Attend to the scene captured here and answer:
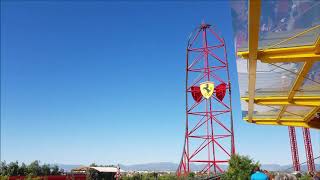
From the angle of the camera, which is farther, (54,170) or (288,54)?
(54,170)

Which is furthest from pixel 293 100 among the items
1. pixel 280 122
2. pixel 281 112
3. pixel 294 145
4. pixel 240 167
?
pixel 294 145

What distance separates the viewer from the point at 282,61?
880cm

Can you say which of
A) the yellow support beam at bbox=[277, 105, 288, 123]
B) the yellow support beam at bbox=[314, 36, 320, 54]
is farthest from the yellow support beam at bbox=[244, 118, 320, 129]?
the yellow support beam at bbox=[314, 36, 320, 54]

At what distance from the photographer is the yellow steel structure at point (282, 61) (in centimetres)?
654

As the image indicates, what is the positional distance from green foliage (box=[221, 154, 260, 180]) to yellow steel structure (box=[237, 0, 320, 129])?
15.0 feet

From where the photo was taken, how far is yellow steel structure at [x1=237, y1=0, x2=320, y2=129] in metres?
6.54

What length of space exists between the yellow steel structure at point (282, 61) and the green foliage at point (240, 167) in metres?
4.56

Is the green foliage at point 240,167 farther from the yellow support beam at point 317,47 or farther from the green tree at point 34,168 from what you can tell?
the green tree at point 34,168

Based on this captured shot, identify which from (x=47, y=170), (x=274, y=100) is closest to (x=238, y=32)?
(x=274, y=100)

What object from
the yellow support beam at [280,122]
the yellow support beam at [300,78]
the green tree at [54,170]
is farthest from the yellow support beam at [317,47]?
the green tree at [54,170]

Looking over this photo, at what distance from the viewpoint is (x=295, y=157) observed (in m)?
63.5

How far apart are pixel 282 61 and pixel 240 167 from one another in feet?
49.5

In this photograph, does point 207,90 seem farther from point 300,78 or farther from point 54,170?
point 54,170

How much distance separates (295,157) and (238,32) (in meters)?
61.5
